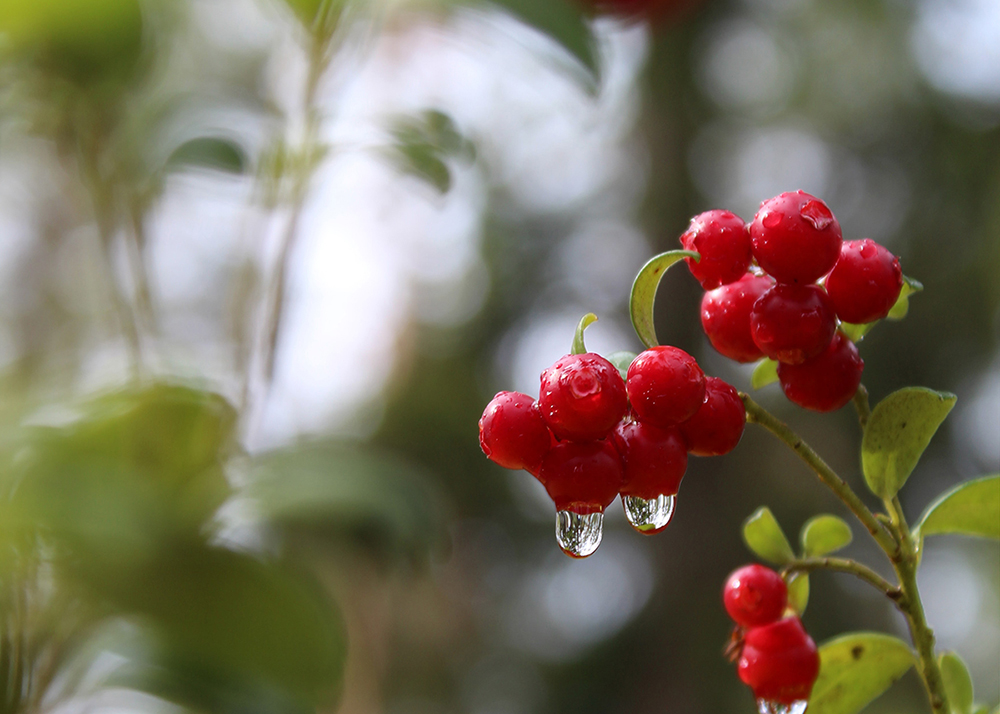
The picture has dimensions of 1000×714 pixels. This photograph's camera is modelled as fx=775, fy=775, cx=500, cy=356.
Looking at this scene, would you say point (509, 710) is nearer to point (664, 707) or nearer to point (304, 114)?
point (664, 707)

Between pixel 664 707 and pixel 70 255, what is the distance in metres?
3.58

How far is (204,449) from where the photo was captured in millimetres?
744

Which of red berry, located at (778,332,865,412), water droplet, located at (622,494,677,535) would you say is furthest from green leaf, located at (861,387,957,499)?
water droplet, located at (622,494,677,535)

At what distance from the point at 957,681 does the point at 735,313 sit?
32 centimetres

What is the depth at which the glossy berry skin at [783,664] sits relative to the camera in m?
0.56

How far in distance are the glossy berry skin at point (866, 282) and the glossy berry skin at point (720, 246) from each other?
0.06 metres

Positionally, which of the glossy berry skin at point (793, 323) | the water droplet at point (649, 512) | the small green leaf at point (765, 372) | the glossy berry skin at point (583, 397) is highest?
the glossy berry skin at point (793, 323)

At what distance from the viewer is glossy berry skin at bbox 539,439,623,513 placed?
1.58 feet

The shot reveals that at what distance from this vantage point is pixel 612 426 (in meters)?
0.49

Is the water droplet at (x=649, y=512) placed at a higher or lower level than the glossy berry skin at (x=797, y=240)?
lower

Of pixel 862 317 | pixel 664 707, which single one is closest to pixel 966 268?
pixel 664 707

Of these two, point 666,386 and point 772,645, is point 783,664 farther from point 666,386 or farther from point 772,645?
point 666,386

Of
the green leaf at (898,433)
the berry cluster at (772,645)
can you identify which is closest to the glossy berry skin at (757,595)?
the berry cluster at (772,645)

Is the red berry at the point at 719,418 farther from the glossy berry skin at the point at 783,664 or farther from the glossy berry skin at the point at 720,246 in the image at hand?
the glossy berry skin at the point at 783,664
